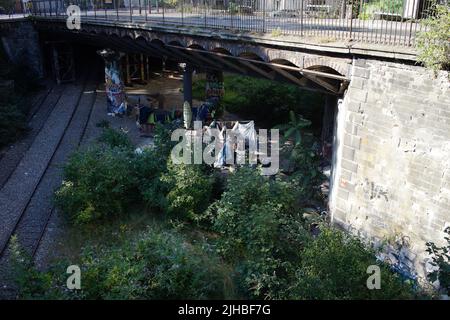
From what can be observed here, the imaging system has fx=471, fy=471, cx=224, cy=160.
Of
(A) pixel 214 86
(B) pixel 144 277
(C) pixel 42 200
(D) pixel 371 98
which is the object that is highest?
(D) pixel 371 98

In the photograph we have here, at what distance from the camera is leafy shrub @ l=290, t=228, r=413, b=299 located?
7.12 m

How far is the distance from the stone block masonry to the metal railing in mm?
874

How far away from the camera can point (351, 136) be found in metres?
10.2

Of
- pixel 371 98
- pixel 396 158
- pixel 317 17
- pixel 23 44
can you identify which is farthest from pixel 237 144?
pixel 23 44

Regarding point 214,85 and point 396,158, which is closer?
point 396,158

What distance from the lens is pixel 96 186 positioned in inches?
484

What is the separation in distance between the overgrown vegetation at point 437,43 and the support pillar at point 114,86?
53.0 ft

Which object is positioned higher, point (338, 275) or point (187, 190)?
point (338, 275)

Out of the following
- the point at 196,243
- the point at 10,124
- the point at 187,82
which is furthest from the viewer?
the point at 187,82

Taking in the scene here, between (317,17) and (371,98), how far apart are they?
360 centimetres

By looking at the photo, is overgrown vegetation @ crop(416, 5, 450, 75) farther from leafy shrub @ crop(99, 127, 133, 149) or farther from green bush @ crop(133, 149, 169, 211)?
leafy shrub @ crop(99, 127, 133, 149)

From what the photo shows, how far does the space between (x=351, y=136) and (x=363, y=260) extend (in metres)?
3.34

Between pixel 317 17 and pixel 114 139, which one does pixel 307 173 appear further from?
pixel 114 139

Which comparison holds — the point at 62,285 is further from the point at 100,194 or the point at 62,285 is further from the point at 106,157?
the point at 106,157
